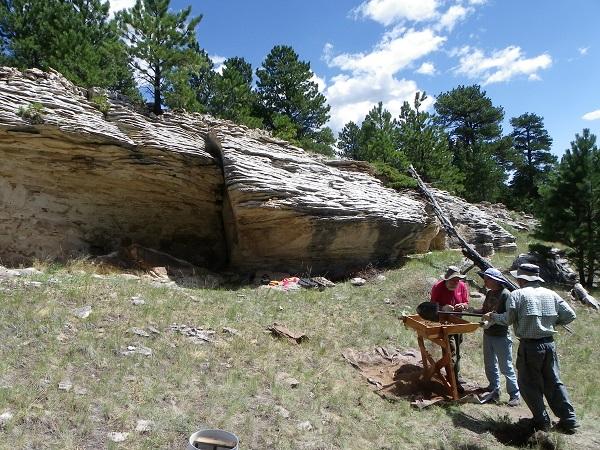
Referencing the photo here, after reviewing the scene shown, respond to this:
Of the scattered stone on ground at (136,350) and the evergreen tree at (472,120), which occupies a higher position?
the evergreen tree at (472,120)

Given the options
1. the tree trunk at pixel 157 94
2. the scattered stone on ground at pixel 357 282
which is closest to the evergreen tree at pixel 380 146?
the scattered stone on ground at pixel 357 282

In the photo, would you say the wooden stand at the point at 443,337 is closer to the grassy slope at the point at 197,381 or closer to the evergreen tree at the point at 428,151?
the grassy slope at the point at 197,381

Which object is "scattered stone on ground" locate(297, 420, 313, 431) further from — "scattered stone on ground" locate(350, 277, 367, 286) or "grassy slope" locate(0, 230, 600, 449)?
"scattered stone on ground" locate(350, 277, 367, 286)

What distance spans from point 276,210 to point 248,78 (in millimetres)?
16403

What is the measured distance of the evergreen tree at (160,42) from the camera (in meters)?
14.1

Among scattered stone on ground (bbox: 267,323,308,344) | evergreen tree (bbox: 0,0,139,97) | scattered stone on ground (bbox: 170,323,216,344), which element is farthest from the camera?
evergreen tree (bbox: 0,0,139,97)

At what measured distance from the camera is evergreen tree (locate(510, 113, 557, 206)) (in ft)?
124

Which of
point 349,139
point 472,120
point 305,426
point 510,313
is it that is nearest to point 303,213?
point 510,313

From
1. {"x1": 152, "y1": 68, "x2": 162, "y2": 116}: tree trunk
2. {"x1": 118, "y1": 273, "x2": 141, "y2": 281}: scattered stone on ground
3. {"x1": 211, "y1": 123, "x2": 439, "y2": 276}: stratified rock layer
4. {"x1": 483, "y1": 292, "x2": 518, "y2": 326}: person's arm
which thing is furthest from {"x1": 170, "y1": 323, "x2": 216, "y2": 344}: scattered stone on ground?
{"x1": 152, "y1": 68, "x2": 162, "y2": 116}: tree trunk

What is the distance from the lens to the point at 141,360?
618cm

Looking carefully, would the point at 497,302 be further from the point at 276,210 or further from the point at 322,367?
the point at 276,210

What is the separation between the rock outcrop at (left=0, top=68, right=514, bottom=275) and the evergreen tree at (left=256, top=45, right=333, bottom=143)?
995 cm

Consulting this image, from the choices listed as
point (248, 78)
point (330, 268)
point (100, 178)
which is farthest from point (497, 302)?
point (248, 78)

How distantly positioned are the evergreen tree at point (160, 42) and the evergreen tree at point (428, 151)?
13.2m
